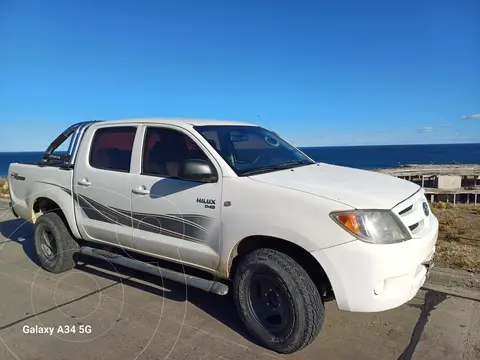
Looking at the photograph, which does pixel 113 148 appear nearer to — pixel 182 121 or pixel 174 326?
pixel 182 121

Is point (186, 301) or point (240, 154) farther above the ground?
point (240, 154)

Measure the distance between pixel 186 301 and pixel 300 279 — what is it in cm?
169

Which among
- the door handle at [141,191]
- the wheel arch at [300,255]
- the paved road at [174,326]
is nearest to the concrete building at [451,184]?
the paved road at [174,326]

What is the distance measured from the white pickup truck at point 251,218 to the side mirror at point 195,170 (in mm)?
11

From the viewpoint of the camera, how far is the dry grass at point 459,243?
16.8 ft

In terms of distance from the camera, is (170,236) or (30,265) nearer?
(170,236)

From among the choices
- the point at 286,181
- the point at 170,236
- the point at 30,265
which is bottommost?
the point at 30,265

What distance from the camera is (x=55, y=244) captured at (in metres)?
5.23

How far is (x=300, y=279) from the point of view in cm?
316

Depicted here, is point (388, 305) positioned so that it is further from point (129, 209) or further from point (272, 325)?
point (129, 209)

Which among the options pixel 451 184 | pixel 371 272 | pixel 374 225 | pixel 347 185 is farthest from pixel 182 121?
pixel 451 184

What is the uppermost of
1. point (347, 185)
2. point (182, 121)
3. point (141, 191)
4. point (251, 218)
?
point (182, 121)

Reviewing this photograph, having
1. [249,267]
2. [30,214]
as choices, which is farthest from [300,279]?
[30,214]

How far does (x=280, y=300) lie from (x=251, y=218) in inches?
28.4
